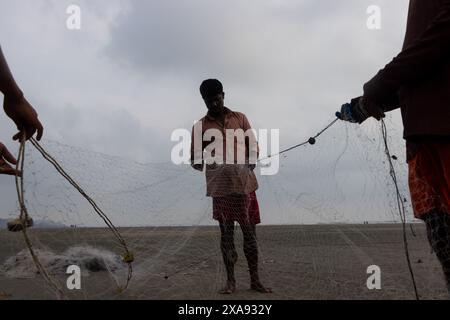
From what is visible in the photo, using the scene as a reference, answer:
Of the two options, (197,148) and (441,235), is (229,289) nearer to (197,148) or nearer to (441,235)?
(197,148)

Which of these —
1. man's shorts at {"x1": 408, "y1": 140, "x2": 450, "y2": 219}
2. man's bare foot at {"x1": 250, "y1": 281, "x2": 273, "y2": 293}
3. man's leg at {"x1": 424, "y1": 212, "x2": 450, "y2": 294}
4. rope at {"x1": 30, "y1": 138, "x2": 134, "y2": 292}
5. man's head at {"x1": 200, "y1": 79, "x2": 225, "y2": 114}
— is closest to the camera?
man's shorts at {"x1": 408, "y1": 140, "x2": 450, "y2": 219}

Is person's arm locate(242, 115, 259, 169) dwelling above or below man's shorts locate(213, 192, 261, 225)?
above

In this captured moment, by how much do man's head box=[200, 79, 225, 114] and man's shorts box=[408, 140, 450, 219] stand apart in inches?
90.2

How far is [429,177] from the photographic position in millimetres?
2271

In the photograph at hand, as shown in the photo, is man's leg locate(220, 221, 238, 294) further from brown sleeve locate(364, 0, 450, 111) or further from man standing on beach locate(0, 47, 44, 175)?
brown sleeve locate(364, 0, 450, 111)

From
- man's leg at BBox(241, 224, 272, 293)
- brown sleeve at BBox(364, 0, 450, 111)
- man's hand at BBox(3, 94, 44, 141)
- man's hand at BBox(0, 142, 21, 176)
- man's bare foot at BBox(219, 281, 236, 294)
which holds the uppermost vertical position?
brown sleeve at BBox(364, 0, 450, 111)

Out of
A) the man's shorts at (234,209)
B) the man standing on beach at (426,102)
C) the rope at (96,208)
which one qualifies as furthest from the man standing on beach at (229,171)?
the man standing on beach at (426,102)

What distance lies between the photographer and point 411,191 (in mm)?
2482

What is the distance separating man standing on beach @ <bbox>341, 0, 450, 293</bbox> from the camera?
6.84 ft

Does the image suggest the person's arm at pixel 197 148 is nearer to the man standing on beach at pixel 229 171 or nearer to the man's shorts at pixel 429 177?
the man standing on beach at pixel 229 171

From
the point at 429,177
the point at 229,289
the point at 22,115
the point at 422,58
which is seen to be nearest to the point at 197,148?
the point at 229,289

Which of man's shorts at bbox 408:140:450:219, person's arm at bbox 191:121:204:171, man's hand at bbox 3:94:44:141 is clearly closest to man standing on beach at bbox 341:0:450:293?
man's shorts at bbox 408:140:450:219

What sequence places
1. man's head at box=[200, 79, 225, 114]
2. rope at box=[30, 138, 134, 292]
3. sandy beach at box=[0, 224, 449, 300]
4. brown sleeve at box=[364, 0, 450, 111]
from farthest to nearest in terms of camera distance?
man's head at box=[200, 79, 225, 114], sandy beach at box=[0, 224, 449, 300], rope at box=[30, 138, 134, 292], brown sleeve at box=[364, 0, 450, 111]
